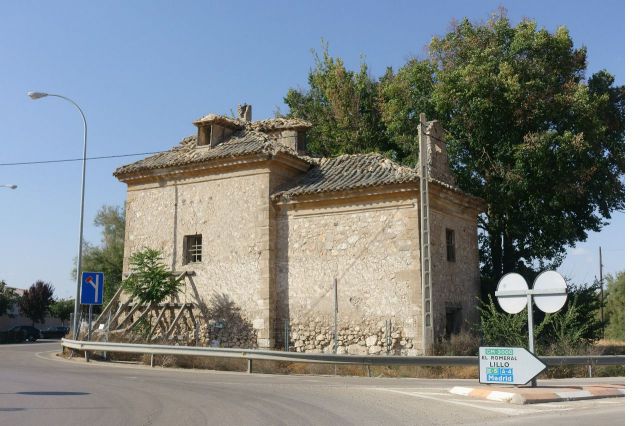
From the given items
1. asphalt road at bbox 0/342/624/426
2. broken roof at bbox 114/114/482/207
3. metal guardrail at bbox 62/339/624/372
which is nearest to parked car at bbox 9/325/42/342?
broken roof at bbox 114/114/482/207

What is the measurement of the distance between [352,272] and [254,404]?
11.6 metres

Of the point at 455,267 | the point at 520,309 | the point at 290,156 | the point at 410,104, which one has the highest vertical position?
the point at 410,104

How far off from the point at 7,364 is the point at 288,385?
9.94 metres

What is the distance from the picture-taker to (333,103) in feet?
120

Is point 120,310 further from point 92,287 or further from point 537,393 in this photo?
point 537,393

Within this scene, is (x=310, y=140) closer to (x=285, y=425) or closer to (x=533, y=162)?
(x=533, y=162)

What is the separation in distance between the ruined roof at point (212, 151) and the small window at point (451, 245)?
640 cm

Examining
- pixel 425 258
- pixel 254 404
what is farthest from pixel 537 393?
pixel 425 258

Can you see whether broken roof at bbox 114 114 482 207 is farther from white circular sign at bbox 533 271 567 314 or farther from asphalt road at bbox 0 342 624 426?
white circular sign at bbox 533 271 567 314

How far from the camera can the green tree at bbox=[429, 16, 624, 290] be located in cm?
2606

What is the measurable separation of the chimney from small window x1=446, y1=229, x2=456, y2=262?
37.8ft

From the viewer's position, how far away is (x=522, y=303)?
39.7ft

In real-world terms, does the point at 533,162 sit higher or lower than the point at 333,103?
lower
